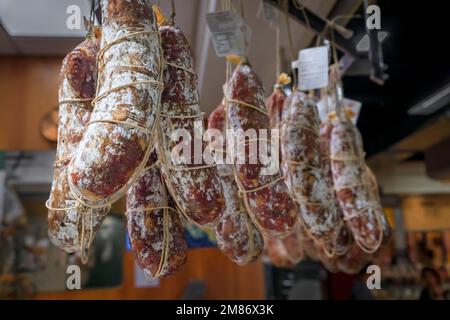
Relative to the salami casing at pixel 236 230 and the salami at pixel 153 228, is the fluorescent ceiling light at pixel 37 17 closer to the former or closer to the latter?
the salami at pixel 153 228

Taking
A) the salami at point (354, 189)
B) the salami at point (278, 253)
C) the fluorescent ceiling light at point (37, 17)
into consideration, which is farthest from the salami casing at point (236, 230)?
the salami at point (278, 253)

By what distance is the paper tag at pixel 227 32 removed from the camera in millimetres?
1411

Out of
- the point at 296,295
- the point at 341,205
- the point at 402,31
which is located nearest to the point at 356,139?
the point at 341,205

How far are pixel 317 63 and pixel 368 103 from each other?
1.42 meters

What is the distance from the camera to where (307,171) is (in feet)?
4.92

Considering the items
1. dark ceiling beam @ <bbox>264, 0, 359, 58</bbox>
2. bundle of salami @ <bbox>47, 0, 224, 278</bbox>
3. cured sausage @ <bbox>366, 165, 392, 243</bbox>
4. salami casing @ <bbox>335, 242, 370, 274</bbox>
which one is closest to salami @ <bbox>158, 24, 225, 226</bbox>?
bundle of salami @ <bbox>47, 0, 224, 278</bbox>

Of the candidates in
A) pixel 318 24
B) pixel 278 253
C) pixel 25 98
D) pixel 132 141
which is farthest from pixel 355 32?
pixel 25 98

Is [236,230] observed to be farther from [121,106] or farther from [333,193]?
[121,106]

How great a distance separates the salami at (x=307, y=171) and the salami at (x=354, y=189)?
0.44 ft

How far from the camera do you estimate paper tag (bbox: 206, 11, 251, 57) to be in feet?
4.63

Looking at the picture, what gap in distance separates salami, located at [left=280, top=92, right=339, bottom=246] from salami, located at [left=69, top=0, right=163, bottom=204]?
688 mm

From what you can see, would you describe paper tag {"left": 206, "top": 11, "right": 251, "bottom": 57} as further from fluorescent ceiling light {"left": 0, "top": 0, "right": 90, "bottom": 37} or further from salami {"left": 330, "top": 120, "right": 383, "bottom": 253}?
salami {"left": 330, "top": 120, "right": 383, "bottom": 253}

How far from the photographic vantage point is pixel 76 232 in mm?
990
